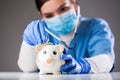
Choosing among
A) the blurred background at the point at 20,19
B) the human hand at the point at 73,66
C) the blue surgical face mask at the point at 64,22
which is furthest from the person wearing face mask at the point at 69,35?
the blurred background at the point at 20,19

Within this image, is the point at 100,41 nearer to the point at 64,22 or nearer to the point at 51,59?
the point at 64,22

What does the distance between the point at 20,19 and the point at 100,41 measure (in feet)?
2.28

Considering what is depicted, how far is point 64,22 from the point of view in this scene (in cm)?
155

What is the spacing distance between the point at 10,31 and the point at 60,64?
0.85 m

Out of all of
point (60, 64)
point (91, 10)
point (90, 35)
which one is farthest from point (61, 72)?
point (91, 10)

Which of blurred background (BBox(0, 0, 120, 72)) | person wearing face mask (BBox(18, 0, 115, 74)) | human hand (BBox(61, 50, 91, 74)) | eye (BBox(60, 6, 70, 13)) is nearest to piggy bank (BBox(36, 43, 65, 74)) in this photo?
human hand (BBox(61, 50, 91, 74))

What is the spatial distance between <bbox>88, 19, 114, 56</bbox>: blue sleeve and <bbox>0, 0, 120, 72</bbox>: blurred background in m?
0.35

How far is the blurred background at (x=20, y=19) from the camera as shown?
6.25ft

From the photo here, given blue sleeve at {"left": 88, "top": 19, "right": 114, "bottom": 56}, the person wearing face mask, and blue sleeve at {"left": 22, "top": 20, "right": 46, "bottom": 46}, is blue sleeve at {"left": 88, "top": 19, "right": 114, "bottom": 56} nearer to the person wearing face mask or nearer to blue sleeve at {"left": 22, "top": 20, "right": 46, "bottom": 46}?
the person wearing face mask

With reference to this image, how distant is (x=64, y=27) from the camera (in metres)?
1.57

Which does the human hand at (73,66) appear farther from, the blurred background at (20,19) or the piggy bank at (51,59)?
the blurred background at (20,19)

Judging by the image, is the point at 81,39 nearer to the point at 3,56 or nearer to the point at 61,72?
the point at 61,72

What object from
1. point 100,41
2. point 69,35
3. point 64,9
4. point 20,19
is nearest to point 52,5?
point 64,9

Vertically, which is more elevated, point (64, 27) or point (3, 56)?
point (64, 27)
